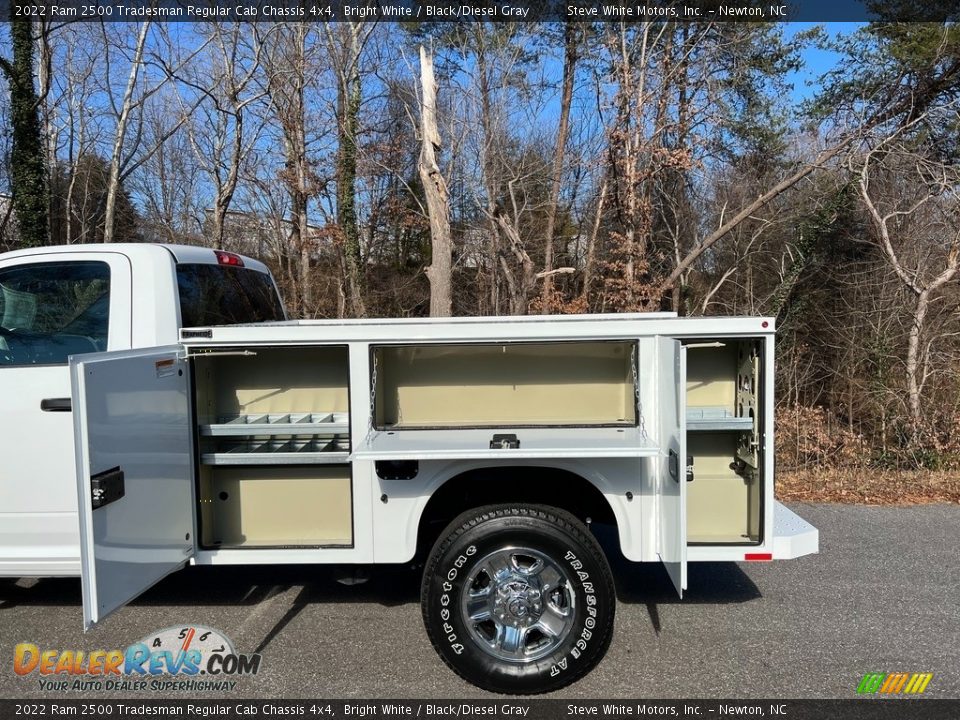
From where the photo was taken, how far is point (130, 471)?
3.10m

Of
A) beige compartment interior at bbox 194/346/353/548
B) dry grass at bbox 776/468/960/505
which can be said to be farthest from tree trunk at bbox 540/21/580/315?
beige compartment interior at bbox 194/346/353/548

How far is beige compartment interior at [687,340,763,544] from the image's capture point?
370cm

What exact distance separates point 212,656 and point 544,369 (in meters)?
2.49

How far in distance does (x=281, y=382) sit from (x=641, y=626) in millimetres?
2651

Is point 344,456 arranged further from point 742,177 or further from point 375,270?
point 375,270

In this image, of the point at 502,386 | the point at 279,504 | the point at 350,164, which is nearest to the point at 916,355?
the point at 502,386

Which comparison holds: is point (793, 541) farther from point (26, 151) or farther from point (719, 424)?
point (26, 151)

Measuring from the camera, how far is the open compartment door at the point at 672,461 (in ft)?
9.83

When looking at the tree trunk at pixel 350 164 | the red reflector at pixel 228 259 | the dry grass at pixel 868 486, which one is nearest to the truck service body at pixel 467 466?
the red reflector at pixel 228 259

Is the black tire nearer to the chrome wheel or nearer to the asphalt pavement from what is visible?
the chrome wheel

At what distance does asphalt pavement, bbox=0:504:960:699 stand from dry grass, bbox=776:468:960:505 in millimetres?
1528

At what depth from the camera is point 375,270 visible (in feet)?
65.1

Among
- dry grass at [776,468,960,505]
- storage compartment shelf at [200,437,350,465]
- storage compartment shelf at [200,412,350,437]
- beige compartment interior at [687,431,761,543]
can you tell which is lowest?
dry grass at [776,468,960,505]

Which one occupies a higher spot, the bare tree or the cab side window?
the bare tree
